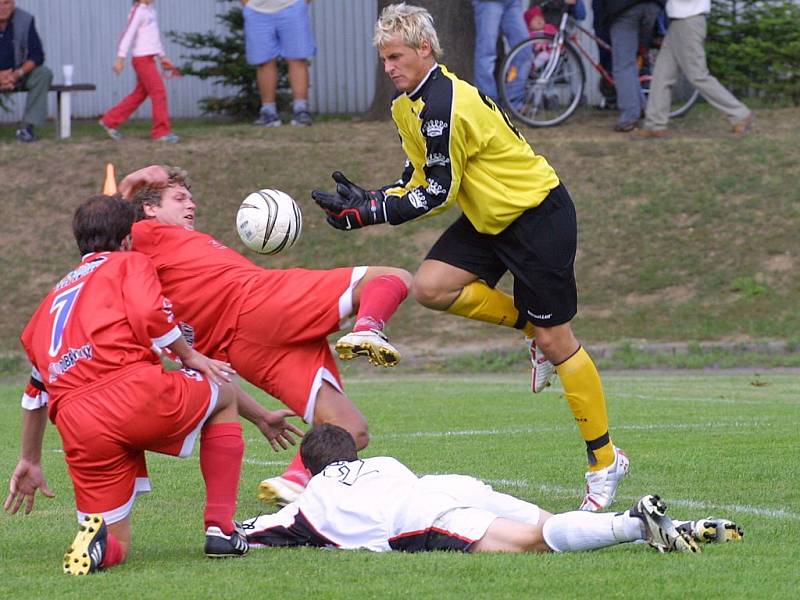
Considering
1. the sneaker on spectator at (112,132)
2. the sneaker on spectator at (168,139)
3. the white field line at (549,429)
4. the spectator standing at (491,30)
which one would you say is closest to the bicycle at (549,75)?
the spectator standing at (491,30)

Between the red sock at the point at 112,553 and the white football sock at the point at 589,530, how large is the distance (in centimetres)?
157

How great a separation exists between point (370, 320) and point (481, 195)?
815 millimetres

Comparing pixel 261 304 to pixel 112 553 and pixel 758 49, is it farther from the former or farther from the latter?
pixel 758 49

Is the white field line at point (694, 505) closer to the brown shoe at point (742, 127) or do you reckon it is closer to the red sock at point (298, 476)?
the red sock at point (298, 476)

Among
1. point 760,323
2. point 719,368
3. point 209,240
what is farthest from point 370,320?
point 760,323

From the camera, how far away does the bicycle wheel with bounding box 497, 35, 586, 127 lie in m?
17.8

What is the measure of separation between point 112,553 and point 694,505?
103 inches

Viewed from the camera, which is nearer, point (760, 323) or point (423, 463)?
point (423, 463)

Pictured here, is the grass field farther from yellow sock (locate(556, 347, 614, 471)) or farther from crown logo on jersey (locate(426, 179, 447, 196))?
crown logo on jersey (locate(426, 179, 447, 196))

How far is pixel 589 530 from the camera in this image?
5.34m

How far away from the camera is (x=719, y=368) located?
1428 centimetres

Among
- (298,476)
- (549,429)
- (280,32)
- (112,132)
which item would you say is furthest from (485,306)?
(112,132)

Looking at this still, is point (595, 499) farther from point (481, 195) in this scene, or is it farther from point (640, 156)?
point (640, 156)

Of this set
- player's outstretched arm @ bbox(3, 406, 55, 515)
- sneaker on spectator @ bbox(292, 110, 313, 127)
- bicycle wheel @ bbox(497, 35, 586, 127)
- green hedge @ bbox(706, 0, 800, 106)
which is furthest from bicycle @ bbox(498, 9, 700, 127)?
player's outstretched arm @ bbox(3, 406, 55, 515)
